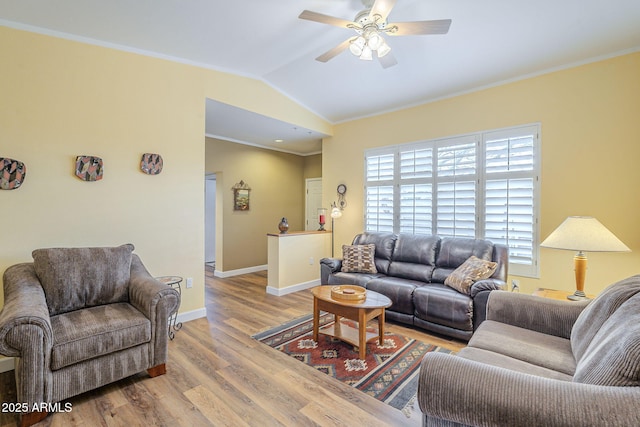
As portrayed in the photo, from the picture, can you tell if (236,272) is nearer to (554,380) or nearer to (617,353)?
(554,380)

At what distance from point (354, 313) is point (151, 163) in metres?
2.63

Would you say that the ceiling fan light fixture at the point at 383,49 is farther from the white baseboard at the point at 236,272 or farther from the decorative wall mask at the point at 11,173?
the white baseboard at the point at 236,272

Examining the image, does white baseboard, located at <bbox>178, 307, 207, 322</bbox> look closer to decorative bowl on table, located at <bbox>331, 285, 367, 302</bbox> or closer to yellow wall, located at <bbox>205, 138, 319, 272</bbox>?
decorative bowl on table, located at <bbox>331, 285, 367, 302</bbox>

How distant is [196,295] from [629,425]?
369cm

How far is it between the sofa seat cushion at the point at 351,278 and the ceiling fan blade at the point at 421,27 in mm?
2628

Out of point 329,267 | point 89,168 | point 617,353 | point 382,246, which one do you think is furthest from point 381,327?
point 89,168

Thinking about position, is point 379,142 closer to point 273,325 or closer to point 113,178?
point 273,325

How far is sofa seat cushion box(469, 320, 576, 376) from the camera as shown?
167 cm

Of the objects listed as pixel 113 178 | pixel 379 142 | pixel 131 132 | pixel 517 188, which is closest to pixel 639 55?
pixel 517 188

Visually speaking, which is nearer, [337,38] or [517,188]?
[337,38]

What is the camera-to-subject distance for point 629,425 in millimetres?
962

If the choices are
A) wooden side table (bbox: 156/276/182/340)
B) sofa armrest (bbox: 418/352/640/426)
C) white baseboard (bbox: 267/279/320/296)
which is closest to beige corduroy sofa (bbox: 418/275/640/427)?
sofa armrest (bbox: 418/352/640/426)

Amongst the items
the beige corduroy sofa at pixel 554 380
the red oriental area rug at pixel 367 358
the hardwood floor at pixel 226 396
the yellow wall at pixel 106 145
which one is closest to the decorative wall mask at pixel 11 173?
the yellow wall at pixel 106 145

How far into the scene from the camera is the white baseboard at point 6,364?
8.09 ft
